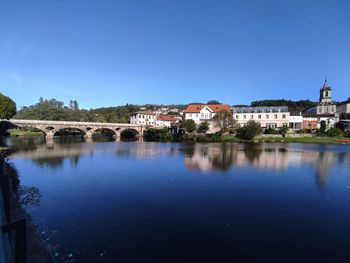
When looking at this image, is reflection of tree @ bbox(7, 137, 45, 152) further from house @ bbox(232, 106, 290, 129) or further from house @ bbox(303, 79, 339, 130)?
house @ bbox(303, 79, 339, 130)

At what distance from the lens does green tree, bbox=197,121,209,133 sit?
8900cm

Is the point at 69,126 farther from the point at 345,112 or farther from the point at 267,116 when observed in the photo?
the point at 345,112

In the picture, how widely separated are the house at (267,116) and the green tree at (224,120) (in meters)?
10.4

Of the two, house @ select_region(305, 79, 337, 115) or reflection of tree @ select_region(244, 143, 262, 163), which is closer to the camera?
reflection of tree @ select_region(244, 143, 262, 163)

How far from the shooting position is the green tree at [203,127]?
292ft

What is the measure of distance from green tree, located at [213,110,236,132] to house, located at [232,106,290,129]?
10.4m

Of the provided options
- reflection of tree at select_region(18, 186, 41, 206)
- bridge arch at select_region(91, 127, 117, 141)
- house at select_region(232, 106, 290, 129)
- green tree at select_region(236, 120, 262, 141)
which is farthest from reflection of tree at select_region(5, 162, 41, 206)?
house at select_region(232, 106, 290, 129)

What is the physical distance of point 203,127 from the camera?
8919 centimetres

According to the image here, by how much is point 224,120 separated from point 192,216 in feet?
237

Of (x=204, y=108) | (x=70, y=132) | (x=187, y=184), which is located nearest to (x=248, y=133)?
(x=204, y=108)

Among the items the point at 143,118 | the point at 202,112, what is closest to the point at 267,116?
the point at 202,112

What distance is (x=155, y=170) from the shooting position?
93.8ft

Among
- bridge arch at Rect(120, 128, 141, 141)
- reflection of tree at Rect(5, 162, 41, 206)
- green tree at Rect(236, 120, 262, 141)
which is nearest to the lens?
reflection of tree at Rect(5, 162, 41, 206)

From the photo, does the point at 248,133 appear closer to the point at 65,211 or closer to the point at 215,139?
the point at 215,139
